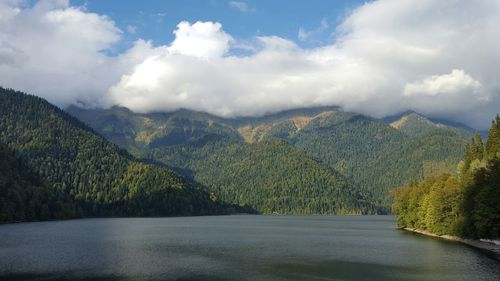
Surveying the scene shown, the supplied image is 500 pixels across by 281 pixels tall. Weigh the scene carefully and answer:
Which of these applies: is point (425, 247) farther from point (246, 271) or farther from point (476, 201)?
point (246, 271)

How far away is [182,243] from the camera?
16575 cm

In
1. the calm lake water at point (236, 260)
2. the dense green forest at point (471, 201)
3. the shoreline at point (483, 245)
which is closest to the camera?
the calm lake water at point (236, 260)

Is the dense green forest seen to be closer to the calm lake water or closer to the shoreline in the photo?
the shoreline

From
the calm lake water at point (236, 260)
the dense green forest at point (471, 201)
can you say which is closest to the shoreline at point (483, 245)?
the dense green forest at point (471, 201)

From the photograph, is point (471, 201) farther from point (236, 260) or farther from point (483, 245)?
point (236, 260)

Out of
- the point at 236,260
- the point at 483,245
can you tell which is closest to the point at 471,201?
the point at 483,245

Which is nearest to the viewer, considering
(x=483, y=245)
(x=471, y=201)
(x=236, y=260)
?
(x=236, y=260)

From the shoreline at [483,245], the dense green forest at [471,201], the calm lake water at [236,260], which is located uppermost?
the dense green forest at [471,201]

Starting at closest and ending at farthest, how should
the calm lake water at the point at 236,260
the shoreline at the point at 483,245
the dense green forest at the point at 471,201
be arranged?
1. the calm lake water at the point at 236,260
2. the shoreline at the point at 483,245
3. the dense green forest at the point at 471,201

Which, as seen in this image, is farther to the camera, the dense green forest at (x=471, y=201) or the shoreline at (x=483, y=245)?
the dense green forest at (x=471, y=201)

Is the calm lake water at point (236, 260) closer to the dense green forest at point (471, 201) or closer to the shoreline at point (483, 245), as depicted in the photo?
the shoreline at point (483, 245)

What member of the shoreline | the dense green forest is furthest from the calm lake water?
the dense green forest

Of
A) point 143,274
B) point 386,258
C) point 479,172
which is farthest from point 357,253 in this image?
point 143,274

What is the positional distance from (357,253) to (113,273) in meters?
65.6
